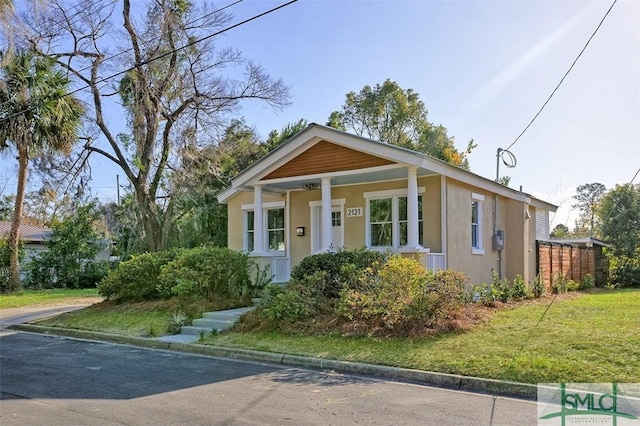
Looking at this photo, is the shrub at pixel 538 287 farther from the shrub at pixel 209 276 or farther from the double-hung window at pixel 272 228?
the shrub at pixel 209 276

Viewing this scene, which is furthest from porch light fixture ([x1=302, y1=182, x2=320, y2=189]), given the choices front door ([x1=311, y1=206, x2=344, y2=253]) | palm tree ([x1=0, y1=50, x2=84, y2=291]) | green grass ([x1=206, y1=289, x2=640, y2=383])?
palm tree ([x1=0, y1=50, x2=84, y2=291])

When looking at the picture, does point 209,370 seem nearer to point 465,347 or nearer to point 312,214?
point 465,347

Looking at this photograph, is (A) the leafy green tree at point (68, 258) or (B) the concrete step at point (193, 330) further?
(A) the leafy green tree at point (68, 258)

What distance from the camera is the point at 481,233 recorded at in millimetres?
16172

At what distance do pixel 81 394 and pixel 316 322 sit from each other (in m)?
4.82

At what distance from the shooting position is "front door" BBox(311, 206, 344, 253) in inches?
654

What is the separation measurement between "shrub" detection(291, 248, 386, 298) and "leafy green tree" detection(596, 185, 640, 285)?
645 inches

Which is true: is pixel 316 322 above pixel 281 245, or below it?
below

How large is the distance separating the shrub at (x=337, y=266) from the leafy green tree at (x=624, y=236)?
53.8 feet

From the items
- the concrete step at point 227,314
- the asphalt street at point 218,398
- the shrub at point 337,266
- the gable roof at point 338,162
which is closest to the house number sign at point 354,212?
the gable roof at point 338,162

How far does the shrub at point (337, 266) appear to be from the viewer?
11.5 metres

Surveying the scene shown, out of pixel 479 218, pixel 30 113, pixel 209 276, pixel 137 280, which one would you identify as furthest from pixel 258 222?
pixel 30 113

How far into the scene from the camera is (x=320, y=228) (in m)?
17.1

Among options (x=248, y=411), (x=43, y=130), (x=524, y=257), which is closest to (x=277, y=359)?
(x=248, y=411)
